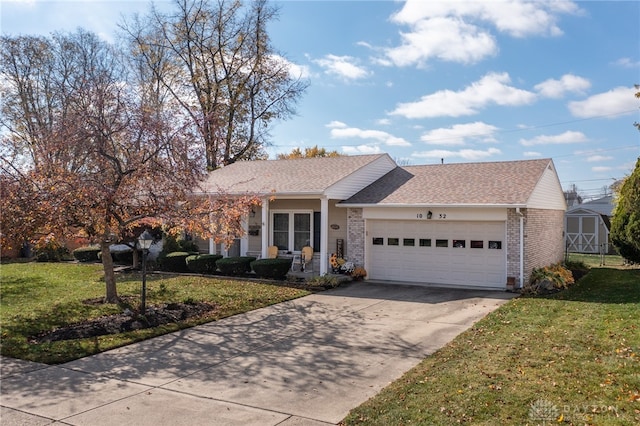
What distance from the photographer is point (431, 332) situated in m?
9.40

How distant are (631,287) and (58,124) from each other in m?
15.4

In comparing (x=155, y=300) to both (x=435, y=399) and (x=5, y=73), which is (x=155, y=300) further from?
(x=5, y=73)

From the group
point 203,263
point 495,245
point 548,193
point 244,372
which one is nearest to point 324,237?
point 203,263

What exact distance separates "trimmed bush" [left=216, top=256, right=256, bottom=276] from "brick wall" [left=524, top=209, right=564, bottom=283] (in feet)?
29.8

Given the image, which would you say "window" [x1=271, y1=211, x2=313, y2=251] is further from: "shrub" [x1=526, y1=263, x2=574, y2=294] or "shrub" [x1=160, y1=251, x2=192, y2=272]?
"shrub" [x1=526, y1=263, x2=574, y2=294]

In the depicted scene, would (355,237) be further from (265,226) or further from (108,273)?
(108,273)

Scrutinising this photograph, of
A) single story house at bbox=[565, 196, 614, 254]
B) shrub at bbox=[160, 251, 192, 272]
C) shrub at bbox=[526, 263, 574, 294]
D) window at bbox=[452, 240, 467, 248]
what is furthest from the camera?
single story house at bbox=[565, 196, 614, 254]

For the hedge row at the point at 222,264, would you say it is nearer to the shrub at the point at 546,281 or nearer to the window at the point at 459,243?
the window at the point at 459,243

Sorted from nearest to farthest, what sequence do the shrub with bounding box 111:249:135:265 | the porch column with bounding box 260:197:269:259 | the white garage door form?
the white garage door
the porch column with bounding box 260:197:269:259
the shrub with bounding box 111:249:135:265

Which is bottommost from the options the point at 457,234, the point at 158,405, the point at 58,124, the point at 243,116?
the point at 158,405

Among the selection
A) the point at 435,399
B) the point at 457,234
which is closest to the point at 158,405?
the point at 435,399

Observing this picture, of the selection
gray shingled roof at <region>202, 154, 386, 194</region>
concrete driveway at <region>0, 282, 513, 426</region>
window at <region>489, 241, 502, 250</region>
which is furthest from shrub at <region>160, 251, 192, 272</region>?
window at <region>489, 241, 502, 250</region>

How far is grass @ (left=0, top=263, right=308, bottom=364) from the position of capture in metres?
8.58

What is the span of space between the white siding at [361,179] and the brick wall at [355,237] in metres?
0.76
